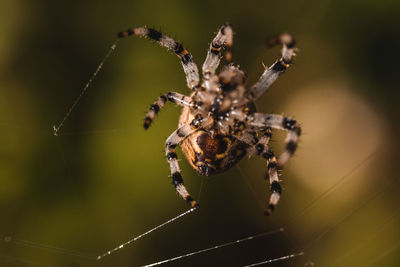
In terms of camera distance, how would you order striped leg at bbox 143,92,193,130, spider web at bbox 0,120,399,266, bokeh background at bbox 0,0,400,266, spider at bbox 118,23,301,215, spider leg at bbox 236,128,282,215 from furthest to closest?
bokeh background at bbox 0,0,400,266 < spider web at bbox 0,120,399,266 < spider leg at bbox 236,128,282,215 < striped leg at bbox 143,92,193,130 < spider at bbox 118,23,301,215

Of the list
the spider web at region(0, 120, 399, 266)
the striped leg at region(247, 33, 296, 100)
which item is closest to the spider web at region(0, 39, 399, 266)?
the spider web at region(0, 120, 399, 266)

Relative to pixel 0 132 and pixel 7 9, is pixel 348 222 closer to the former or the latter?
pixel 0 132

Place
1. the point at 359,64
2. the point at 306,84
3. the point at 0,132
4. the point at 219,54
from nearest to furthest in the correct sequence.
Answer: the point at 219,54, the point at 0,132, the point at 359,64, the point at 306,84

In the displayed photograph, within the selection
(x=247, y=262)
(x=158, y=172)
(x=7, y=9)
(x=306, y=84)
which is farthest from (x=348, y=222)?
(x=7, y=9)

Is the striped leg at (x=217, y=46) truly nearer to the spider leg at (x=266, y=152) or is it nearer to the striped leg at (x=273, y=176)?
the spider leg at (x=266, y=152)

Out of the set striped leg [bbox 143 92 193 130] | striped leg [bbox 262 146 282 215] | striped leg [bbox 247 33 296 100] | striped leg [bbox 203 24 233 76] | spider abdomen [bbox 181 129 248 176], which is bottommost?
striped leg [bbox 262 146 282 215]

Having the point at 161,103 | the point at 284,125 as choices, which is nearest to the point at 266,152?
the point at 284,125

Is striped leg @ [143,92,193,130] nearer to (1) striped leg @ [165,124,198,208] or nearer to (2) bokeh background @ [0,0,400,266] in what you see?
(1) striped leg @ [165,124,198,208]
